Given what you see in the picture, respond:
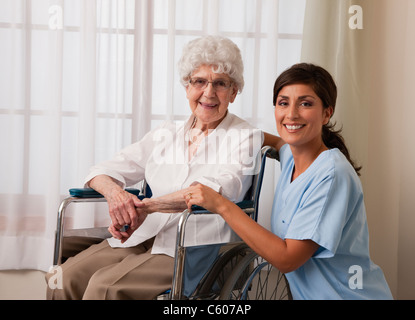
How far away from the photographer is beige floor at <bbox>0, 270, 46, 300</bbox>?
7.50ft

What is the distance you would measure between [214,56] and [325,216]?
691mm

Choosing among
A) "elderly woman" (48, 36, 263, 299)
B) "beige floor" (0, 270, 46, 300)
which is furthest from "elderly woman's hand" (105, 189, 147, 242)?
"beige floor" (0, 270, 46, 300)

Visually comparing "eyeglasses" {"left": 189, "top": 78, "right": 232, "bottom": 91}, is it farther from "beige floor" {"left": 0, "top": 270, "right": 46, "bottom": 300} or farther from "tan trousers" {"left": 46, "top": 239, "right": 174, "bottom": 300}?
"beige floor" {"left": 0, "top": 270, "right": 46, "bottom": 300}

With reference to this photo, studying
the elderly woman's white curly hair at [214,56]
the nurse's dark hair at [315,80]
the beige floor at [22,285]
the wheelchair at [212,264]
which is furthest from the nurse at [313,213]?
the beige floor at [22,285]

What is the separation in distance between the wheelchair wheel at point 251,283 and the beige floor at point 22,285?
109 cm

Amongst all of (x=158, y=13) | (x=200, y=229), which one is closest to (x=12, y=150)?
(x=158, y=13)

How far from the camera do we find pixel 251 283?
1597mm

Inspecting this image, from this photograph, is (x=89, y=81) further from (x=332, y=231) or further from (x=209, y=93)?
(x=332, y=231)

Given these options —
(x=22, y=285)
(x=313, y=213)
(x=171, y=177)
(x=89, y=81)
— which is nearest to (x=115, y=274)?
(x=171, y=177)

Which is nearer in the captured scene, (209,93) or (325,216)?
(325,216)

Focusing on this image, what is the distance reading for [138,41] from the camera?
2.56 m

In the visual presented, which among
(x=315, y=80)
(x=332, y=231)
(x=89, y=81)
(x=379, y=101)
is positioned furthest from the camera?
(x=89, y=81)
